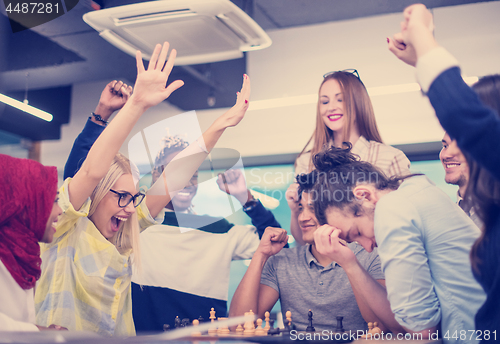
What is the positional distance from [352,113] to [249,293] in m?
0.99

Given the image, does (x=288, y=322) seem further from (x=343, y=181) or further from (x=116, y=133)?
(x=116, y=133)

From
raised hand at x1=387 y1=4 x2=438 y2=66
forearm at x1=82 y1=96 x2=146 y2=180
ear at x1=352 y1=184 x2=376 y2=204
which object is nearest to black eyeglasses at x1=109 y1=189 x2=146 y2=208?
forearm at x1=82 y1=96 x2=146 y2=180

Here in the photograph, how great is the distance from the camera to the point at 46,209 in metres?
1.32

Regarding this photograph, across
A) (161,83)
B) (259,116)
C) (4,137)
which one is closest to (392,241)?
(161,83)

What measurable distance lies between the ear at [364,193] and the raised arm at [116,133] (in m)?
0.78

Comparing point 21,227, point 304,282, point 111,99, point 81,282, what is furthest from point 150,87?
point 304,282

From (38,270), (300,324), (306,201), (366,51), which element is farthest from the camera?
(366,51)

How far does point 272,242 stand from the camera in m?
1.94

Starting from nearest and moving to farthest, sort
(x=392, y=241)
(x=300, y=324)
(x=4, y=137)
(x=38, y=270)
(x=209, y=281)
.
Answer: (x=392, y=241) → (x=38, y=270) → (x=300, y=324) → (x=209, y=281) → (x=4, y=137)

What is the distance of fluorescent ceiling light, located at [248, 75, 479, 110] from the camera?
229 cm

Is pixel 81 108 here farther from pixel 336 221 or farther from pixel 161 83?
pixel 336 221

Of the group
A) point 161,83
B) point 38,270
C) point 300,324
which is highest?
point 161,83

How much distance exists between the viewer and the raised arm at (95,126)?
1.87 meters

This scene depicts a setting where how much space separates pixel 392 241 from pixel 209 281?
1.24m
